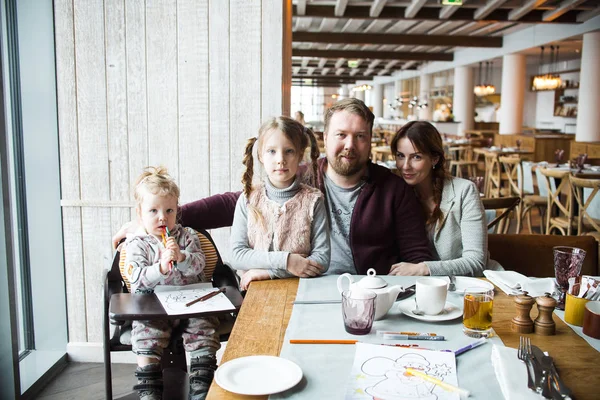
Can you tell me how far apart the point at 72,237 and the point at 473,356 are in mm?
2235

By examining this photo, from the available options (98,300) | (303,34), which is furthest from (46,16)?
(303,34)

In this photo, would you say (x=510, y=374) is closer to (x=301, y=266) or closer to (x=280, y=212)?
(x=301, y=266)

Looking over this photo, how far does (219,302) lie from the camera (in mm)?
1842

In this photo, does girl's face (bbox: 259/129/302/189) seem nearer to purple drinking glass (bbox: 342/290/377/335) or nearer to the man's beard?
the man's beard

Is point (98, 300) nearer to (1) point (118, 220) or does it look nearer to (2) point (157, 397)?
(1) point (118, 220)

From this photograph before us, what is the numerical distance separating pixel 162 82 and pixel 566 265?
78.2 inches

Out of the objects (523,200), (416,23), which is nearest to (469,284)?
(523,200)

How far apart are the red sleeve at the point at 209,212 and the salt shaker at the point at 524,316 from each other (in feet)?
4.55

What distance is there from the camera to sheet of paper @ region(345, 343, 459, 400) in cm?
110

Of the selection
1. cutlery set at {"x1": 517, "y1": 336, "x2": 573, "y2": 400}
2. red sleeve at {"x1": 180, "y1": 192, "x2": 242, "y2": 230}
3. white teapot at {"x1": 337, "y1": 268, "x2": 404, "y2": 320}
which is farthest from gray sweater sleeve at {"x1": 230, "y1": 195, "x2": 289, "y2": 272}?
cutlery set at {"x1": 517, "y1": 336, "x2": 573, "y2": 400}

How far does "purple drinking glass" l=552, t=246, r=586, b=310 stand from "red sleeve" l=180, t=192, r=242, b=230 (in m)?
1.36

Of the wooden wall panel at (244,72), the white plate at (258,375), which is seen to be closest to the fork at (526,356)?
the white plate at (258,375)

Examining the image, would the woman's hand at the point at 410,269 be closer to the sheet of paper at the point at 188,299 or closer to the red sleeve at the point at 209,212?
the sheet of paper at the point at 188,299

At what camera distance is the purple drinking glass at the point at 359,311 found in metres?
1.38
